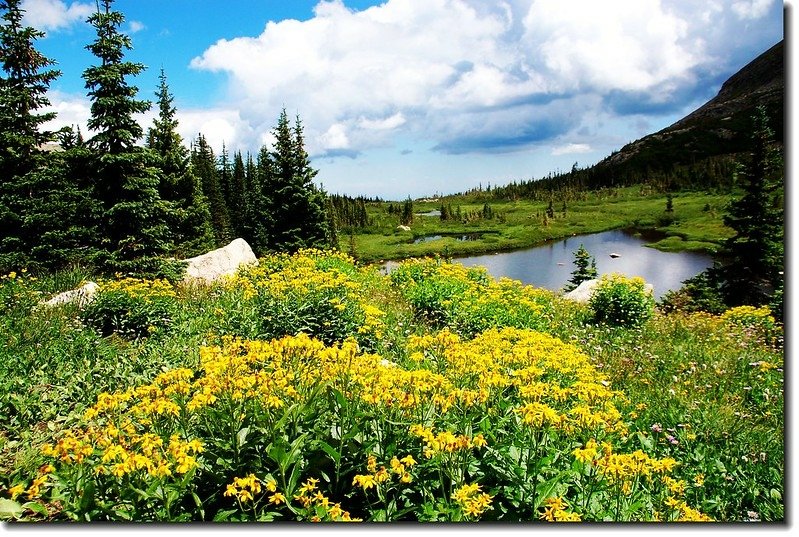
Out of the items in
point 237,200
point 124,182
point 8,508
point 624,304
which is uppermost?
point 237,200

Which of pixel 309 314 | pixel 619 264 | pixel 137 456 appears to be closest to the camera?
pixel 137 456

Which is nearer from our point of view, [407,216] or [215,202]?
[215,202]

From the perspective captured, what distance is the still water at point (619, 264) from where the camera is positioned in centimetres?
1448

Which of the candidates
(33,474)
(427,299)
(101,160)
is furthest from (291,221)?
(33,474)

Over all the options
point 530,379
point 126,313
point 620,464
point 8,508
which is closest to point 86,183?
point 126,313

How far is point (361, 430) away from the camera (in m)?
2.78

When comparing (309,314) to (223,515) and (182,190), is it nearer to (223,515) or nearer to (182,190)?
(223,515)

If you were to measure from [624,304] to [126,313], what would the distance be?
9.45m

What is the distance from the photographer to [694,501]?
336 centimetres

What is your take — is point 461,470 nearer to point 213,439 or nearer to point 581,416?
point 581,416

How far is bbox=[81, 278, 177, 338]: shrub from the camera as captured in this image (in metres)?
6.84

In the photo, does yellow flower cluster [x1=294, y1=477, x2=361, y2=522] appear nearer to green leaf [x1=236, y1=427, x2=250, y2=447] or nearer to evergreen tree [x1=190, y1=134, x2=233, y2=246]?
green leaf [x1=236, y1=427, x2=250, y2=447]

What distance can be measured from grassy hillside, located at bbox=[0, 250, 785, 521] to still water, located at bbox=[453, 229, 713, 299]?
29.7ft

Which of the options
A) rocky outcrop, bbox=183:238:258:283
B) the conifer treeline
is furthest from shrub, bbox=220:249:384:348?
rocky outcrop, bbox=183:238:258:283
